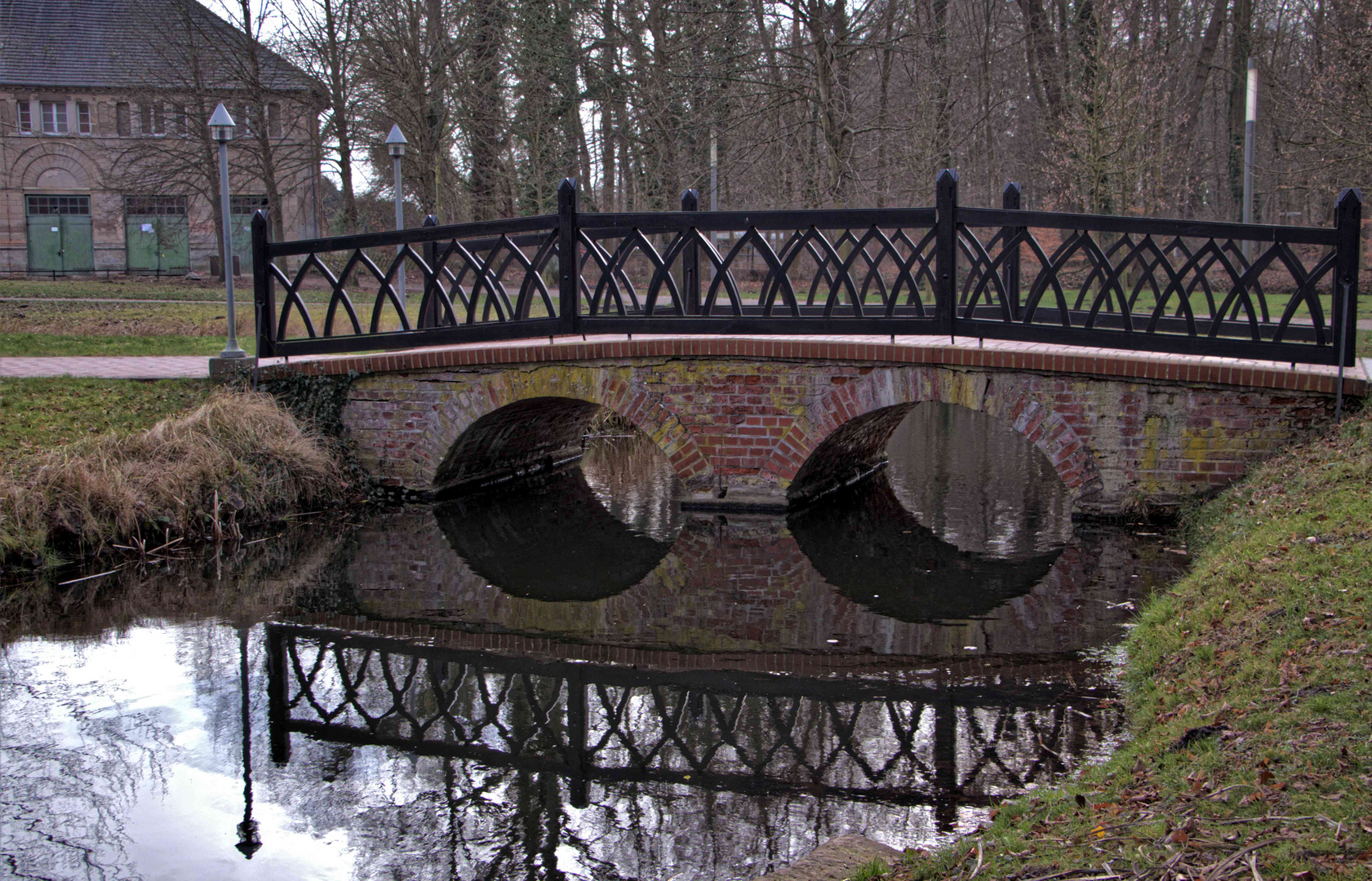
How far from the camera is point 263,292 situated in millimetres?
11258

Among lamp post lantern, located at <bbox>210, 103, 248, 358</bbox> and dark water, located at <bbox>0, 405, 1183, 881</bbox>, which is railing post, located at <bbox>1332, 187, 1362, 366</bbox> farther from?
lamp post lantern, located at <bbox>210, 103, 248, 358</bbox>

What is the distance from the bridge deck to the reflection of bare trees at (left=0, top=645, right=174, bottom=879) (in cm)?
459

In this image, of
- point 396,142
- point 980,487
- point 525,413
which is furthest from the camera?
point 396,142

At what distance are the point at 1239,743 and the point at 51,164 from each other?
39950 millimetres

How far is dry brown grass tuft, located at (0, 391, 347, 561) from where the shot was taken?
8.52 metres

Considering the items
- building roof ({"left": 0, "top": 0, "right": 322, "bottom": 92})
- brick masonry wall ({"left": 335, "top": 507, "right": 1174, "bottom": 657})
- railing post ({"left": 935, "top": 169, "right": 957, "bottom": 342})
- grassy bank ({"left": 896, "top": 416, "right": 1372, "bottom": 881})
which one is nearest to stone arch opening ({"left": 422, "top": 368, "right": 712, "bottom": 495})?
brick masonry wall ({"left": 335, "top": 507, "right": 1174, "bottom": 657})

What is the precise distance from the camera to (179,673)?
21.0 ft

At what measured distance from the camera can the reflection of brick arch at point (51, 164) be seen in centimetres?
3659

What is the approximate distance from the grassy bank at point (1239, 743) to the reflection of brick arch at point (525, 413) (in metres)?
4.51

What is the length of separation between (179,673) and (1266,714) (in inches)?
201

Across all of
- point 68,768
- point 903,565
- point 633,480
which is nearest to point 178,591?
point 68,768

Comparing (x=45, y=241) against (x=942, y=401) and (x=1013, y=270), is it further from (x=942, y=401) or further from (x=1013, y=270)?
(x=942, y=401)

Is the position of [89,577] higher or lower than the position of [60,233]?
lower

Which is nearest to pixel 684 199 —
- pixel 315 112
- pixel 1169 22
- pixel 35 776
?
pixel 35 776
